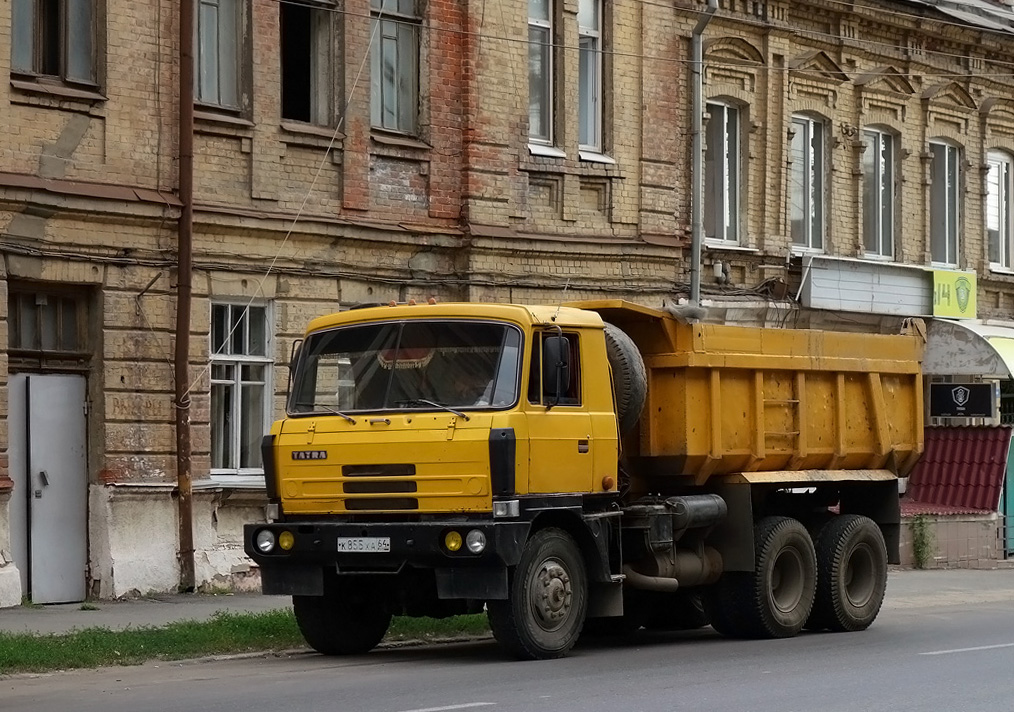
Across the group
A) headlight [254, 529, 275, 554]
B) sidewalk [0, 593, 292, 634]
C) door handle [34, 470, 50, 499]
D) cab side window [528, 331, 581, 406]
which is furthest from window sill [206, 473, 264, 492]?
cab side window [528, 331, 581, 406]

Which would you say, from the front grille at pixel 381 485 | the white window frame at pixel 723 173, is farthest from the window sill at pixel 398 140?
the front grille at pixel 381 485

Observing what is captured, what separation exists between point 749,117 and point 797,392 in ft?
35.6

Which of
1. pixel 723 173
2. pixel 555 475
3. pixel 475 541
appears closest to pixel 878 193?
pixel 723 173

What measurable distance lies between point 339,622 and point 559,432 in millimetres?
2254

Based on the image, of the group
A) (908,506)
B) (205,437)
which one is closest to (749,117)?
(908,506)

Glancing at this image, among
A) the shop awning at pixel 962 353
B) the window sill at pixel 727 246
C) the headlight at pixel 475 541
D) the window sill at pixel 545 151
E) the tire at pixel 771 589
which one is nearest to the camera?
the headlight at pixel 475 541

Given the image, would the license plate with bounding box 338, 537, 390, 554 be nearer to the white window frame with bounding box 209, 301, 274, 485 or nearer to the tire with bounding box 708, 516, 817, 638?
the tire with bounding box 708, 516, 817, 638

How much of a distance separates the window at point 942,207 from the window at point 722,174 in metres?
4.95

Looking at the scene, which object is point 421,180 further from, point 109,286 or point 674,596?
point 674,596

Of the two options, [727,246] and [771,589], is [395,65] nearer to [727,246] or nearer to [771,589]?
[727,246]

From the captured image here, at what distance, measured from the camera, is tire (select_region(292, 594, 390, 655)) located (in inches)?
550

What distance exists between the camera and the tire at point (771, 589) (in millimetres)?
15250

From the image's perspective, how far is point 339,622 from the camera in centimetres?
1407

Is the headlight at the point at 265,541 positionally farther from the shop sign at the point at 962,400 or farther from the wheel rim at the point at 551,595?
the shop sign at the point at 962,400
